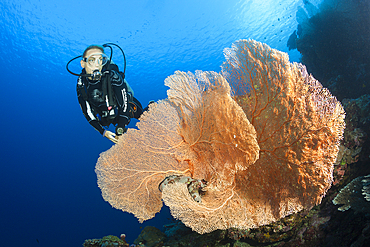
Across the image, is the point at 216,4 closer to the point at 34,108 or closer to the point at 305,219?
the point at 305,219

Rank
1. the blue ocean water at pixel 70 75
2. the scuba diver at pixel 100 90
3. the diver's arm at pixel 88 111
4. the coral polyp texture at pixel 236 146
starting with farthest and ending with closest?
the blue ocean water at pixel 70 75, the diver's arm at pixel 88 111, the scuba diver at pixel 100 90, the coral polyp texture at pixel 236 146

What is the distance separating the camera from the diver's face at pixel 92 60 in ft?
12.2

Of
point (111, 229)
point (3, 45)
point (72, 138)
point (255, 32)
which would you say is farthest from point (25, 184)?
point (255, 32)

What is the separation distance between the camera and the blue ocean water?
20859 mm

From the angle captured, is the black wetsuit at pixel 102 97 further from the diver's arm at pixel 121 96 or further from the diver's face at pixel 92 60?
the diver's face at pixel 92 60

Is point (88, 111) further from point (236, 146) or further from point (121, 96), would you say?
point (236, 146)

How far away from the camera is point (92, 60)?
3.75 metres

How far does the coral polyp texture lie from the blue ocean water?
14353 millimetres

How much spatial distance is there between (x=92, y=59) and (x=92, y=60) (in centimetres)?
2

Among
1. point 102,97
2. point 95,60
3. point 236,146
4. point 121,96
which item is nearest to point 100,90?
point 102,97

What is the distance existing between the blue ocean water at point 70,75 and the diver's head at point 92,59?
1514 centimetres

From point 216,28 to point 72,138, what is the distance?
46.0 m

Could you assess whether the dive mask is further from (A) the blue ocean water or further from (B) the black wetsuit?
(A) the blue ocean water

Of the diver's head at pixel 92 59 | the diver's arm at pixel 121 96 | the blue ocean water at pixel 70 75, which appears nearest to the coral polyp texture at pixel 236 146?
the diver's arm at pixel 121 96
